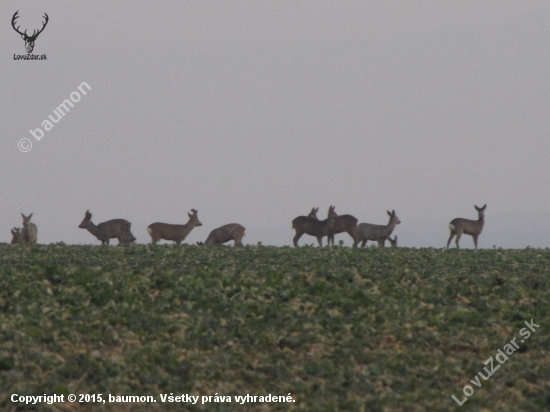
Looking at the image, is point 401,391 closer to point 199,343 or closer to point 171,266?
point 199,343

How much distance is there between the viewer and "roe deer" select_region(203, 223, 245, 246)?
3091cm

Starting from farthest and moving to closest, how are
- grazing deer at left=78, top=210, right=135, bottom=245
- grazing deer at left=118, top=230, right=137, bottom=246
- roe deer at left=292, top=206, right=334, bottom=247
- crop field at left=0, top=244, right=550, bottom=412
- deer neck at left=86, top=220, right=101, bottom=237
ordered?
1. roe deer at left=292, top=206, right=334, bottom=247
2. deer neck at left=86, top=220, right=101, bottom=237
3. grazing deer at left=78, top=210, right=135, bottom=245
4. grazing deer at left=118, top=230, right=137, bottom=246
5. crop field at left=0, top=244, right=550, bottom=412

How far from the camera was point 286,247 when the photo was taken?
2553cm

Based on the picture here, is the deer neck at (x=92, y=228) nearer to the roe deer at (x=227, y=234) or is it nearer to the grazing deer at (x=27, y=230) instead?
the grazing deer at (x=27, y=230)

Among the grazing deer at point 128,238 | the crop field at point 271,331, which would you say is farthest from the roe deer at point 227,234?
the crop field at point 271,331

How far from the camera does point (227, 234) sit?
30.9m

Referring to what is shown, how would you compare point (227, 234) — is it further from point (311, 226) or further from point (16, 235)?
point (16, 235)

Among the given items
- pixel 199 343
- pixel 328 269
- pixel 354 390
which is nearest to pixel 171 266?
pixel 328 269

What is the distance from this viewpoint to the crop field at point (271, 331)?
1283 cm

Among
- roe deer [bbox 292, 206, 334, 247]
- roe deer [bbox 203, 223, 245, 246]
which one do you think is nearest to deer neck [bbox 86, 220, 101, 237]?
roe deer [bbox 203, 223, 245, 246]

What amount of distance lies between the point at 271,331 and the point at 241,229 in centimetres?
1587

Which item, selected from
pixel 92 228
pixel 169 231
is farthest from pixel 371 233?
pixel 92 228

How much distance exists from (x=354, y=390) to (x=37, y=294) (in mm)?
6429

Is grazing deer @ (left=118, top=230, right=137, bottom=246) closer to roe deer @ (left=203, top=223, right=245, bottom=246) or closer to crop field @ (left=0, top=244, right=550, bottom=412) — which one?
roe deer @ (left=203, top=223, right=245, bottom=246)
